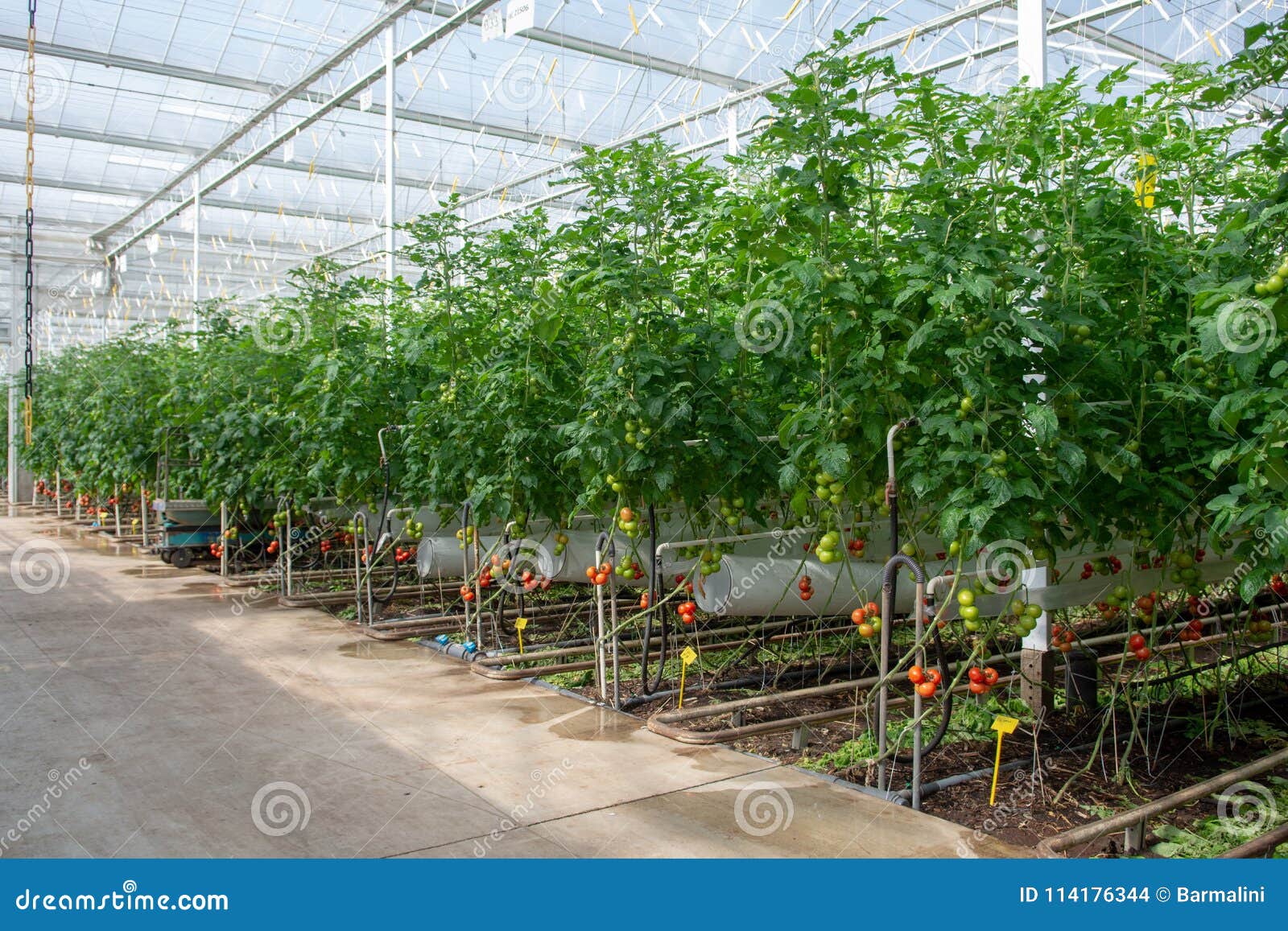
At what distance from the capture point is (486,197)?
17938 mm

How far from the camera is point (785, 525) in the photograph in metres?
4.90

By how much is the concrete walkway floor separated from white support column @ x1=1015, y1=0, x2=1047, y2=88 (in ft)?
10.7

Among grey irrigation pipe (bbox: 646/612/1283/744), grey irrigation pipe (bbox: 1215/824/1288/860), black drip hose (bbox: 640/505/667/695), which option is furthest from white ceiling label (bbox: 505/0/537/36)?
grey irrigation pipe (bbox: 1215/824/1288/860)

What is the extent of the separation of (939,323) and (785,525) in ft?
5.92

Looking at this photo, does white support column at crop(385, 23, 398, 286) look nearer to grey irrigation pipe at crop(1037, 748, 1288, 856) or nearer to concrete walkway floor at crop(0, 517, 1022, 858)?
concrete walkway floor at crop(0, 517, 1022, 858)

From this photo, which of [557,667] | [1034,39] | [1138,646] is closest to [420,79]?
[557,667]

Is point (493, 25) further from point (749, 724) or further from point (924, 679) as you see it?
point (924, 679)

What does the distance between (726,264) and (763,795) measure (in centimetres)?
230

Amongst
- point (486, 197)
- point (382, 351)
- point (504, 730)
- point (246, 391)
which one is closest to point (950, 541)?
point (504, 730)

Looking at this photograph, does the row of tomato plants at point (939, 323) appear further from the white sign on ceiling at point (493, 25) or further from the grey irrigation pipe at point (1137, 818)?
the white sign on ceiling at point (493, 25)

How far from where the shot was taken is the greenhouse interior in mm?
3217

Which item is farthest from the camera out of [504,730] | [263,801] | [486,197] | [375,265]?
[375,265]

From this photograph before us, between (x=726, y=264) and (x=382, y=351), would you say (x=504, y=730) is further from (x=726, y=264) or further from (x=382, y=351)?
(x=382, y=351)

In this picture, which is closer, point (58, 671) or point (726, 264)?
point (726, 264)
